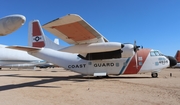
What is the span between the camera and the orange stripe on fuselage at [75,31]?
10.5 m

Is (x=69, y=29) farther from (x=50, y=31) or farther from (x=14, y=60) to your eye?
(x=14, y=60)

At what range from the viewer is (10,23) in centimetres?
405

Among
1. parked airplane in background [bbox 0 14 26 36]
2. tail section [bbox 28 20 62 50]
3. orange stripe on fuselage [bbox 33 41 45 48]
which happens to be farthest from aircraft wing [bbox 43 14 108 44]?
orange stripe on fuselage [bbox 33 41 45 48]

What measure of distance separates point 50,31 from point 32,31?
23.8ft

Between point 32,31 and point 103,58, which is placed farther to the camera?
point 32,31

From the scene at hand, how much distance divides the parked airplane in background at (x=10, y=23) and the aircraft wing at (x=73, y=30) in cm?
479

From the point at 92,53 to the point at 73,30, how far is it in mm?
4622

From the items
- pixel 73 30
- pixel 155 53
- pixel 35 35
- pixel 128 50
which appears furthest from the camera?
pixel 35 35

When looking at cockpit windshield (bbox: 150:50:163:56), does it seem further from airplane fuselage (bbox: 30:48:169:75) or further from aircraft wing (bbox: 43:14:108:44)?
aircraft wing (bbox: 43:14:108:44)

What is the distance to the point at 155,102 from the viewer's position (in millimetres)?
5637

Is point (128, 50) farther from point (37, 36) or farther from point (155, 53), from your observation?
point (37, 36)

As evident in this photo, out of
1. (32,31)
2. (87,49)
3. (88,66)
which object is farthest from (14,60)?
(87,49)

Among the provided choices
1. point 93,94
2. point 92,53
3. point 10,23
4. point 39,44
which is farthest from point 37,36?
point 10,23

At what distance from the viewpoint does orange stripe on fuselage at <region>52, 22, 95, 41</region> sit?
10.5m
